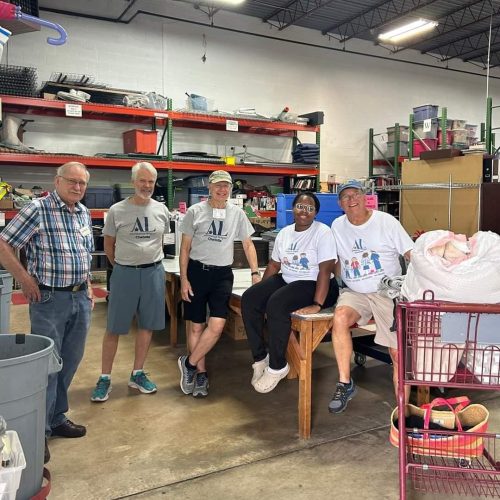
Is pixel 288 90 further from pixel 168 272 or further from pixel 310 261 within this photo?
pixel 310 261

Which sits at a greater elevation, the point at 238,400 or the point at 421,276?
the point at 421,276

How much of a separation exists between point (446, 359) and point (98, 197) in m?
6.13

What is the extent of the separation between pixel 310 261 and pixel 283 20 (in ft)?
25.0

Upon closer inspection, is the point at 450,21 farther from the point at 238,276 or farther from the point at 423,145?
the point at 238,276

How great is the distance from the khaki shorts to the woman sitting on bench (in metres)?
0.16

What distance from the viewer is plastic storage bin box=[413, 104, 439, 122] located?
9.15 m

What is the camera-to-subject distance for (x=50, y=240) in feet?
8.30

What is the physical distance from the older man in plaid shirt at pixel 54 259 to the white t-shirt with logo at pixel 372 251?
1542mm

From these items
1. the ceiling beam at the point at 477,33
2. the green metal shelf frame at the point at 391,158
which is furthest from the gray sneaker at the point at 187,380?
the ceiling beam at the point at 477,33

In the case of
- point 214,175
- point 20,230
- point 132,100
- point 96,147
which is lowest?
point 20,230

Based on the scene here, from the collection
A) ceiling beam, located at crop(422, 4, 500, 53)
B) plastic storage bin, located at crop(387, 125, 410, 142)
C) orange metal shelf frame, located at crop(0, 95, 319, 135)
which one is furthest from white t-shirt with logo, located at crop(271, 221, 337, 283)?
ceiling beam, located at crop(422, 4, 500, 53)

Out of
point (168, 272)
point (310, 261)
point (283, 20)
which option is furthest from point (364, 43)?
point (310, 261)

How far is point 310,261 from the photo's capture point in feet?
10.3

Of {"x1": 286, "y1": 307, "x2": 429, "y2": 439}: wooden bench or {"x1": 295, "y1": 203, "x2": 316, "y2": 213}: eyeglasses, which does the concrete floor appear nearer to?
{"x1": 286, "y1": 307, "x2": 429, "y2": 439}: wooden bench
